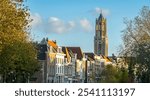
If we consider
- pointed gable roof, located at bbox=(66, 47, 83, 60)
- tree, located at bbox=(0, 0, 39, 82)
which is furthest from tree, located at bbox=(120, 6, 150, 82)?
pointed gable roof, located at bbox=(66, 47, 83, 60)

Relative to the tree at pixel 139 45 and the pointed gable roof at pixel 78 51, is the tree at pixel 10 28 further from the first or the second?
the pointed gable roof at pixel 78 51

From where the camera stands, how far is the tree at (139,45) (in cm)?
6397

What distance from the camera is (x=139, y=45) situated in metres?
65.2

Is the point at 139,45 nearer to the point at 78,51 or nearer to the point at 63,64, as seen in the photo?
the point at 63,64

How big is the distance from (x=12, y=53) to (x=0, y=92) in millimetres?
36694

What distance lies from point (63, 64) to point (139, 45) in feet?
191

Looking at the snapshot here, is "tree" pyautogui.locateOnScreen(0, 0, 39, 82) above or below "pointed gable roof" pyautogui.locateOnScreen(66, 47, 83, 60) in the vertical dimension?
below

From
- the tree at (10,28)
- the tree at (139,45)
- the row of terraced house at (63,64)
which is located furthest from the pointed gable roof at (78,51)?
the tree at (10,28)

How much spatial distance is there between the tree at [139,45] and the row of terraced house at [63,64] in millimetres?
36584

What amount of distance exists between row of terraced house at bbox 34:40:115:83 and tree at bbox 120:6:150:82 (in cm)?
3658

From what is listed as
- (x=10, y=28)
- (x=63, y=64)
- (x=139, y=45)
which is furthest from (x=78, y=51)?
(x=10, y=28)

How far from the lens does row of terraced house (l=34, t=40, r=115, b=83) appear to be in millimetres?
104688

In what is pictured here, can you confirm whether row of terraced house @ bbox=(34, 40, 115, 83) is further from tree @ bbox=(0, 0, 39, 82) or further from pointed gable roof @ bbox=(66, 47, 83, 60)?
tree @ bbox=(0, 0, 39, 82)

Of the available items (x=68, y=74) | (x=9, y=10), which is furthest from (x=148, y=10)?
(x=68, y=74)
